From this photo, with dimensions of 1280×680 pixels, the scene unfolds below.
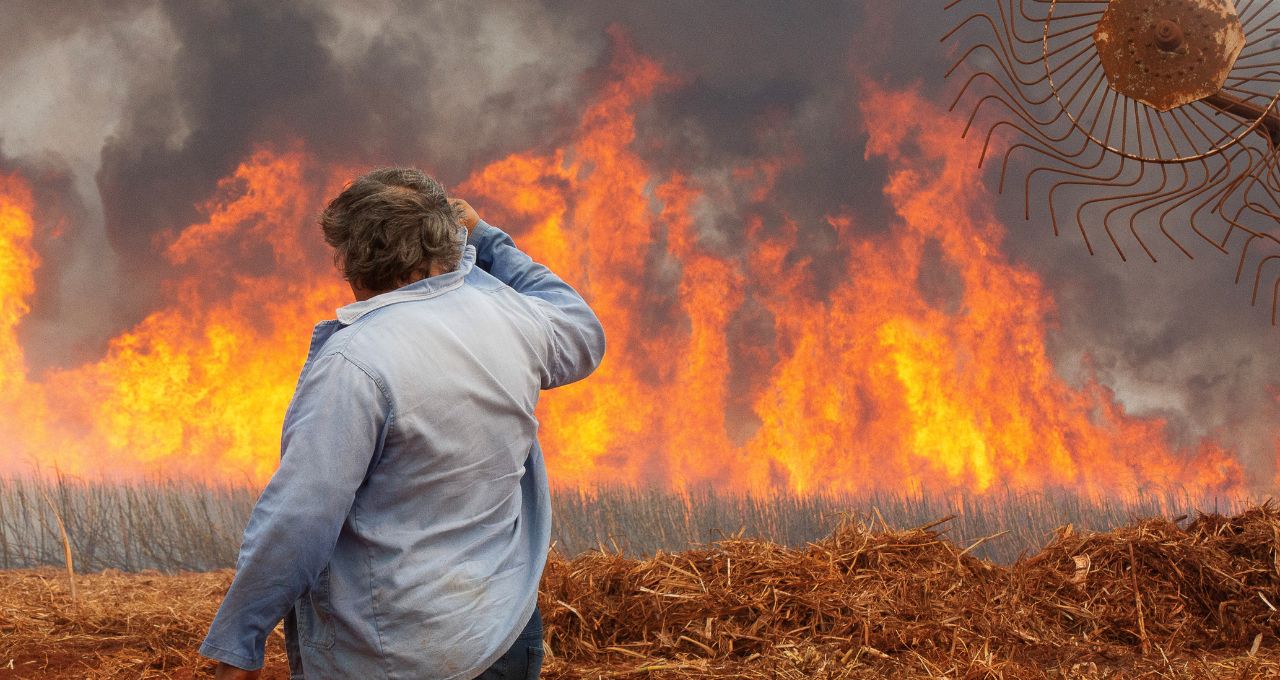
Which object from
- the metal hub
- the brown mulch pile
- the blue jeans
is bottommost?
the brown mulch pile

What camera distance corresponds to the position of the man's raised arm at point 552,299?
5.97ft

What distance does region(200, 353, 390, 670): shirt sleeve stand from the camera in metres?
1.42

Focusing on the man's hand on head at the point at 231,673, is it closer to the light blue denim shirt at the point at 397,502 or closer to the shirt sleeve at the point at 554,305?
the light blue denim shirt at the point at 397,502

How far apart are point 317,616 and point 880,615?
2.53 meters

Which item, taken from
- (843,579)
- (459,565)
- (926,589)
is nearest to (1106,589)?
(926,589)

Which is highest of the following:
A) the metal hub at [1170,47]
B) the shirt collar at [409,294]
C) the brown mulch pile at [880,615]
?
the metal hub at [1170,47]

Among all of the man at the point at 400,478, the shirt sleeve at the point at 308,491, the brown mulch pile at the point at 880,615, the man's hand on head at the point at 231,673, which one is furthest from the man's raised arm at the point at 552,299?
the brown mulch pile at the point at 880,615

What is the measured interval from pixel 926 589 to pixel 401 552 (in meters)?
2.88

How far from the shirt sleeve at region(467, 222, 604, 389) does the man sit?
11cm

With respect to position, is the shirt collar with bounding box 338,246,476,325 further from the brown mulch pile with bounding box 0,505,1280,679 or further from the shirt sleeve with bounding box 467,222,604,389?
the brown mulch pile with bounding box 0,505,1280,679

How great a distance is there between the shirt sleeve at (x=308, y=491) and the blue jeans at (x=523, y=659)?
35 centimetres

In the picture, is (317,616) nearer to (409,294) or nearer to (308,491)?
(308,491)

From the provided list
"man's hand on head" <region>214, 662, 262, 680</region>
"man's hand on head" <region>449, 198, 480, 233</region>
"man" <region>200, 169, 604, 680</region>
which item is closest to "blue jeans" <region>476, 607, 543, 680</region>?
"man" <region>200, 169, 604, 680</region>

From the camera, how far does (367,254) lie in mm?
1593
